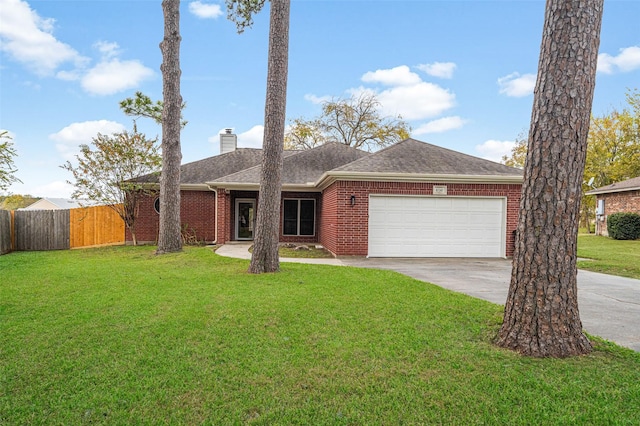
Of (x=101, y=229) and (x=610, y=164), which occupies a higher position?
(x=610, y=164)

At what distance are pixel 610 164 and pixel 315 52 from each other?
2780cm

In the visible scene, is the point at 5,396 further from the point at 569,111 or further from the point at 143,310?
the point at 569,111

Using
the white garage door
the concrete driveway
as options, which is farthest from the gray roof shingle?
the concrete driveway

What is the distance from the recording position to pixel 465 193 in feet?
38.2

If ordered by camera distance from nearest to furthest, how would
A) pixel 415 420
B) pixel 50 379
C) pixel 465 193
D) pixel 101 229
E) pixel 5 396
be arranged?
1. pixel 415 420
2. pixel 5 396
3. pixel 50 379
4. pixel 465 193
5. pixel 101 229

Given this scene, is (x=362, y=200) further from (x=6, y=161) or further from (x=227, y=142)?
(x=6, y=161)

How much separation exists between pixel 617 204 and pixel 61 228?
95.1ft

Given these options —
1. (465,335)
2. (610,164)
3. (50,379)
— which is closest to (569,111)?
(465,335)

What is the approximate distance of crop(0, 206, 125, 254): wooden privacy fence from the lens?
48.5 feet

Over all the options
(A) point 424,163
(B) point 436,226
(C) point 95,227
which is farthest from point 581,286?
(C) point 95,227

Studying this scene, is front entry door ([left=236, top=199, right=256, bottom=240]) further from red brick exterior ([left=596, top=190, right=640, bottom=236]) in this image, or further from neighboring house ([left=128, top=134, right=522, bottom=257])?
red brick exterior ([left=596, top=190, right=640, bottom=236])

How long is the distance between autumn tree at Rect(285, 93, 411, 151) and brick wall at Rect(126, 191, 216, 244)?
19.2 metres

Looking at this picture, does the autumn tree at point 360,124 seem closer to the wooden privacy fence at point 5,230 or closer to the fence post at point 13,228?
the fence post at point 13,228

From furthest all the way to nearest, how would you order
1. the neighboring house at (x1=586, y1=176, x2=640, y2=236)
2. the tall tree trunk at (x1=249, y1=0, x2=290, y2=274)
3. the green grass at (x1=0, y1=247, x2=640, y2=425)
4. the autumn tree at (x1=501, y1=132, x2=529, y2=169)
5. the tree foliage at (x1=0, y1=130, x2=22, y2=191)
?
the autumn tree at (x1=501, y1=132, x2=529, y2=169), the neighboring house at (x1=586, y1=176, x2=640, y2=236), the tree foliage at (x1=0, y1=130, x2=22, y2=191), the tall tree trunk at (x1=249, y1=0, x2=290, y2=274), the green grass at (x1=0, y1=247, x2=640, y2=425)
